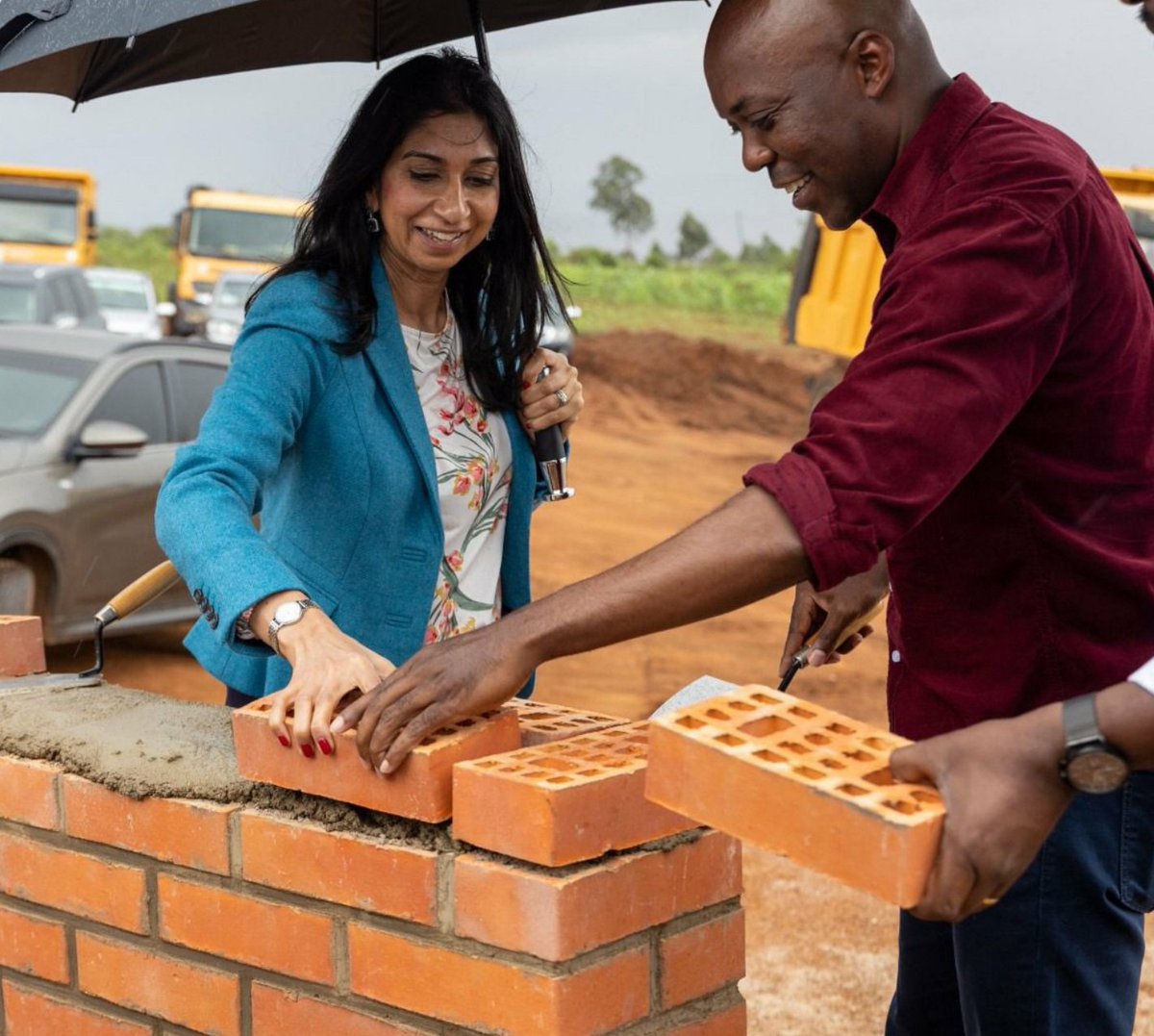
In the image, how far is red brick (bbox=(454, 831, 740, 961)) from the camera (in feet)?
6.46

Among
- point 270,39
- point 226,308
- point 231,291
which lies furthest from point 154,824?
point 231,291

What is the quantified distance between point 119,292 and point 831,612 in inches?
849

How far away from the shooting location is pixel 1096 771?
1553 millimetres

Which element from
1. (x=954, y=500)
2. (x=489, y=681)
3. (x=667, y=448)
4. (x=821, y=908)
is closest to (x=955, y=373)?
(x=954, y=500)

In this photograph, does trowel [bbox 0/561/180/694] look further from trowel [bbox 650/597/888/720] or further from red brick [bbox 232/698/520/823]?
trowel [bbox 650/597/888/720]

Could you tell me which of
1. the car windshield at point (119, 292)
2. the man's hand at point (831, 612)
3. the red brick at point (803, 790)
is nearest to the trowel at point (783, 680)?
the man's hand at point (831, 612)

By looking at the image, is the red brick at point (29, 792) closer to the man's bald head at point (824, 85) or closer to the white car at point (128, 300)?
the man's bald head at point (824, 85)

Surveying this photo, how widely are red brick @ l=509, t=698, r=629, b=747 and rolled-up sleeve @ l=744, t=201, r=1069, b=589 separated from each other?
686 millimetres

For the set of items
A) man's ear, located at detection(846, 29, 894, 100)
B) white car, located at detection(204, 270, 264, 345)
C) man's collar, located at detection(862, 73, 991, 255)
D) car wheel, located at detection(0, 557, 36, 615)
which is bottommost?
car wheel, located at detection(0, 557, 36, 615)

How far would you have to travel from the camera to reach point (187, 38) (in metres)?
3.04

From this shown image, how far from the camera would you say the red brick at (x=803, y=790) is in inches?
63.1

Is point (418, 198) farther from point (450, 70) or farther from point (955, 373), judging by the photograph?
point (955, 373)

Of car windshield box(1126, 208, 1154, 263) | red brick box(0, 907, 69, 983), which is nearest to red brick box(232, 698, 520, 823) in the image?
red brick box(0, 907, 69, 983)

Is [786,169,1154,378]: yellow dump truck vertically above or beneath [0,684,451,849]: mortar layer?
above
